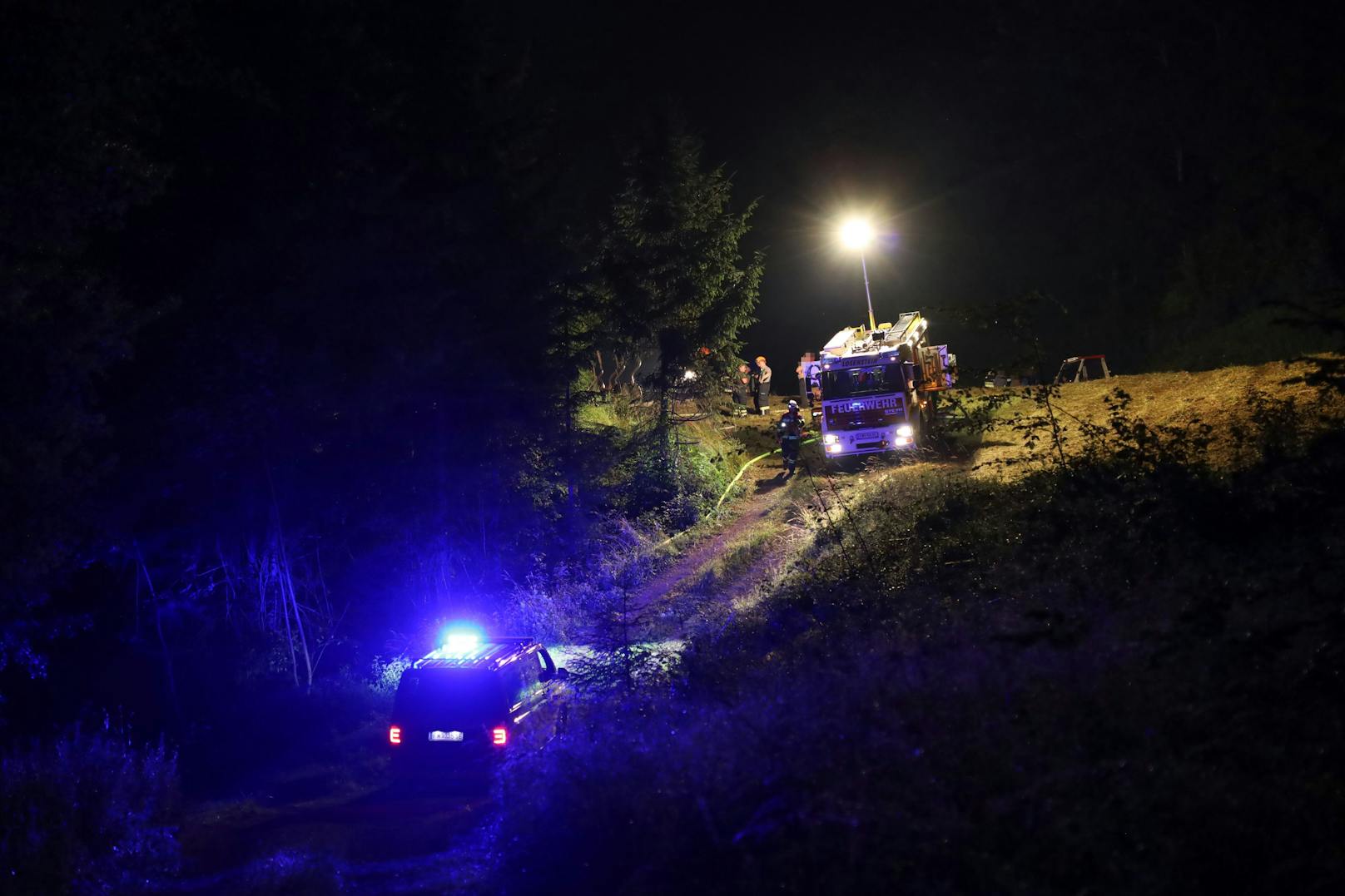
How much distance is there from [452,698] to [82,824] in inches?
152

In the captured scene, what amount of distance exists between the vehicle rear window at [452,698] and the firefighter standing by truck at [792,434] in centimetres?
1237

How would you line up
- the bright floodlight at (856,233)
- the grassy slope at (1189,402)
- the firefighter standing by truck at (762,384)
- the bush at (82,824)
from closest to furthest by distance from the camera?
the bush at (82,824) → the grassy slope at (1189,402) → the bright floodlight at (856,233) → the firefighter standing by truck at (762,384)

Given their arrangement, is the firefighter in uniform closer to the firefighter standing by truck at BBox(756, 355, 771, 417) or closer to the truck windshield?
the truck windshield

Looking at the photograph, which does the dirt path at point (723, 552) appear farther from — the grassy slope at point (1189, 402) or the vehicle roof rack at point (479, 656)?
the grassy slope at point (1189, 402)

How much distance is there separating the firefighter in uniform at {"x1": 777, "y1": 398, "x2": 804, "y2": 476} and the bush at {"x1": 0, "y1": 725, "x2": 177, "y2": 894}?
15.0 meters

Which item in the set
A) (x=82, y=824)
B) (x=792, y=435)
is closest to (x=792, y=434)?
(x=792, y=435)

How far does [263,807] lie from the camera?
42.6 ft

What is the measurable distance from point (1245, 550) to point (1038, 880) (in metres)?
4.43

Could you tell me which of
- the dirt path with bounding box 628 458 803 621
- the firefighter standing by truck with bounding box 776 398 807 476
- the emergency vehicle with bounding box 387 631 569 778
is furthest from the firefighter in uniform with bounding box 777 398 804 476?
the emergency vehicle with bounding box 387 631 569 778

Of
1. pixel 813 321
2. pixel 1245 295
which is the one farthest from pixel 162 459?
pixel 813 321

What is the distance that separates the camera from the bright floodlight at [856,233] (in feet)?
82.0

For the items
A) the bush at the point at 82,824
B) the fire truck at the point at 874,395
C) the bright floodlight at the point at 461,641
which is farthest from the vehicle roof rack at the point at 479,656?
the fire truck at the point at 874,395

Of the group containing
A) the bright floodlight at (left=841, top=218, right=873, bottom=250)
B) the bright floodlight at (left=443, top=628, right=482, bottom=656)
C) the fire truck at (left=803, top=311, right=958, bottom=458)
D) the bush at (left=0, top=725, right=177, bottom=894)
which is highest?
the bright floodlight at (left=841, top=218, right=873, bottom=250)

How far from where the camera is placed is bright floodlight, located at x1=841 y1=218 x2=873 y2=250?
25.0 meters
